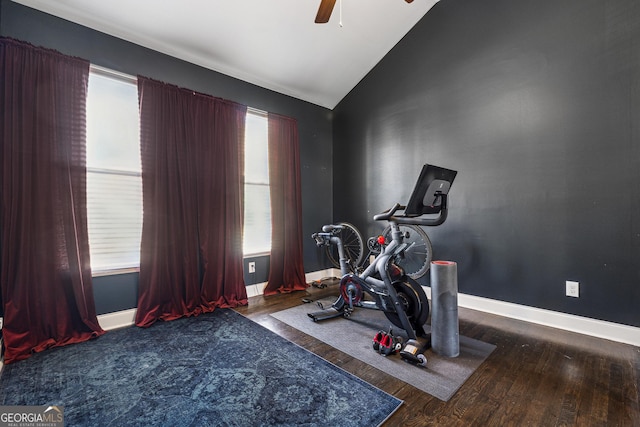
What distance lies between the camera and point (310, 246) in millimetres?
4398

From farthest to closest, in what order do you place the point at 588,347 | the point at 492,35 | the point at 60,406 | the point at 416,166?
the point at 416,166 → the point at 492,35 → the point at 588,347 → the point at 60,406

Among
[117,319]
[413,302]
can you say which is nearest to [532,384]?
[413,302]

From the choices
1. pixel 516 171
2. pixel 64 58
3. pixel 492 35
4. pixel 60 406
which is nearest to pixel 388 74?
pixel 492 35

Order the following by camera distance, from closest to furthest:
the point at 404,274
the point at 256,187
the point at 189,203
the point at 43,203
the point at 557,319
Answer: the point at 43,203 < the point at 404,274 < the point at 557,319 < the point at 189,203 < the point at 256,187

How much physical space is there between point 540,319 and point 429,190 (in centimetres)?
183

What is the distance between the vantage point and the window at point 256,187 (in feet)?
12.2

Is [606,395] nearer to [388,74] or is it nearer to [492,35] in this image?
[492,35]

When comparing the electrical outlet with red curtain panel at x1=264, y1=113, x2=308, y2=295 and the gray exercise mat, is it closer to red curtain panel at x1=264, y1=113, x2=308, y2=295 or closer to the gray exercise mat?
the gray exercise mat

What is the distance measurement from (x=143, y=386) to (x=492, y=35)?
14.5ft

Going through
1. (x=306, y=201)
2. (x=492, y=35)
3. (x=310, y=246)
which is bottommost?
(x=310, y=246)

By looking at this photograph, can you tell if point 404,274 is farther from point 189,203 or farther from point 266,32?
point 266,32

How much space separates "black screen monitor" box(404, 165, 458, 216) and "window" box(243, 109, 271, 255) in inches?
88.5

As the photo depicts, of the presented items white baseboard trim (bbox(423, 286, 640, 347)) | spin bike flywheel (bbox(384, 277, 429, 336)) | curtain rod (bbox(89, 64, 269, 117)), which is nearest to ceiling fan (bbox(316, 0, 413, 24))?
curtain rod (bbox(89, 64, 269, 117))

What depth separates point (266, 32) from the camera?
123 inches
